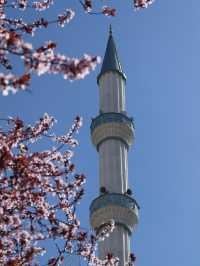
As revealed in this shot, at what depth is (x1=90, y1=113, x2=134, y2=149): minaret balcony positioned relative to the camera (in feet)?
111

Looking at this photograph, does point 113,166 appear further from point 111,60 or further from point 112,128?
point 111,60

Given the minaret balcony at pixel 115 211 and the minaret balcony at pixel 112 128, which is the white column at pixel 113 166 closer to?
the minaret balcony at pixel 112 128

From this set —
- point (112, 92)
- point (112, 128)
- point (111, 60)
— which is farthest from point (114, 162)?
point (111, 60)

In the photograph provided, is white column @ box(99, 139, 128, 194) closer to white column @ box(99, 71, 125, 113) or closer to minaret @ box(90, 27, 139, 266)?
minaret @ box(90, 27, 139, 266)

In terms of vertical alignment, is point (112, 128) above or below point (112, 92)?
below

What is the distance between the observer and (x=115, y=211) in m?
30.3

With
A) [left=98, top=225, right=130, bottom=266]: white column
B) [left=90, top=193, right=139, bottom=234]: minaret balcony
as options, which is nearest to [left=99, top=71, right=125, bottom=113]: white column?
[left=90, top=193, right=139, bottom=234]: minaret balcony

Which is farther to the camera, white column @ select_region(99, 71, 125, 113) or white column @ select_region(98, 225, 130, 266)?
white column @ select_region(99, 71, 125, 113)

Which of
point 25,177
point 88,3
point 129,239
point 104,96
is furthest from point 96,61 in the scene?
point 104,96

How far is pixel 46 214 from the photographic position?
790 centimetres

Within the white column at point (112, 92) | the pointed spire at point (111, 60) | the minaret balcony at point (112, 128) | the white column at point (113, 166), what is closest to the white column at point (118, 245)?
the white column at point (113, 166)

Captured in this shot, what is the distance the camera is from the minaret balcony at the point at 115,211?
30.1 m

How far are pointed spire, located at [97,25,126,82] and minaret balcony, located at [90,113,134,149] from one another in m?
4.03

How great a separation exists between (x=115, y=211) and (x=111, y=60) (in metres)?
12.0
